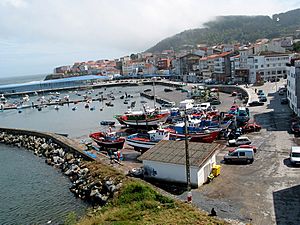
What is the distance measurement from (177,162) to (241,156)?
4510 millimetres

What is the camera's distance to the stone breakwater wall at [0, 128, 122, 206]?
18.0 meters

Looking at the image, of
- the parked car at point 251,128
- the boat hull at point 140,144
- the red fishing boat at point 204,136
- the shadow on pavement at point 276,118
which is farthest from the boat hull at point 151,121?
the parked car at point 251,128

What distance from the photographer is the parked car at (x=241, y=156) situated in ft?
62.0

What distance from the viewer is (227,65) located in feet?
234

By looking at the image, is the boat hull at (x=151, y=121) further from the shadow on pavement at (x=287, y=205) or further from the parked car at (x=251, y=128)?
the shadow on pavement at (x=287, y=205)

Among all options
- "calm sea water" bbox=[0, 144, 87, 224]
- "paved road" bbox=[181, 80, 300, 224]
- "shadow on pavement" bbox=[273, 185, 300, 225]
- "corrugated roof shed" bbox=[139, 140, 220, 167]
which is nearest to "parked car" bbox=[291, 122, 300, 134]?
"paved road" bbox=[181, 80, 300, 224]

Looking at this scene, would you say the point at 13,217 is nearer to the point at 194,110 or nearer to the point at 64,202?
the point at 64,202

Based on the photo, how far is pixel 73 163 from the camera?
2414 centimetres

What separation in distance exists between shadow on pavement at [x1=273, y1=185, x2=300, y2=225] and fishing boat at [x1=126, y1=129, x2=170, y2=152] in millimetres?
10856

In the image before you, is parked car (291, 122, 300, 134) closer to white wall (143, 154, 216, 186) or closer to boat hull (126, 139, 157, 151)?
white wall (143, 154, 216, 186)

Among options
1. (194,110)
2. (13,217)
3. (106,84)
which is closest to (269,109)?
(194,110)

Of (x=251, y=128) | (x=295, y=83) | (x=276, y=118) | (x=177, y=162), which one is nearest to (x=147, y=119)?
(x=251, y=128)

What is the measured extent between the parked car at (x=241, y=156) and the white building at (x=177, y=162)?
1.75m

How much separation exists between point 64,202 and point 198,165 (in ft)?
26.1
